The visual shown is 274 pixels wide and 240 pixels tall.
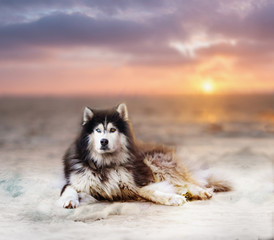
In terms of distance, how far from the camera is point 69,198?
5.98m

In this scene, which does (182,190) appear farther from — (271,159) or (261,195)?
(271,159)

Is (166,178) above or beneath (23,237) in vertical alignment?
above

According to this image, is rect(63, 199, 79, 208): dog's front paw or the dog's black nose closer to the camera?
rect(63, 199, 79, 208): dog's front paw

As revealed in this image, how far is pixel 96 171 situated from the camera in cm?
633

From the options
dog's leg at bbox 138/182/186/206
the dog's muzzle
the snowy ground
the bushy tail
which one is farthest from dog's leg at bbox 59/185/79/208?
the bushy tail

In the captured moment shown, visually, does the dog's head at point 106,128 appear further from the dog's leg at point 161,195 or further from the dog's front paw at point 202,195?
the dog's front paw at point 202,195

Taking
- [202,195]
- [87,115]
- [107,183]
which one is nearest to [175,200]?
[202,195]

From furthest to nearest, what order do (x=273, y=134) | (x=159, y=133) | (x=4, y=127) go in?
(x=4, y=127) < (x=159, y=133) < (x=273, y=134)

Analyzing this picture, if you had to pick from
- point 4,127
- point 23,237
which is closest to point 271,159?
point 23,237

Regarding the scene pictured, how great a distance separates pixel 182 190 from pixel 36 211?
2.46m

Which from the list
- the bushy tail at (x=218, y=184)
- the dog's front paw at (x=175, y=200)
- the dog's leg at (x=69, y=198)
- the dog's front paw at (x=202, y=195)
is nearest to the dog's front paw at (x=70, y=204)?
the dog's leg at (x=69, y=198)

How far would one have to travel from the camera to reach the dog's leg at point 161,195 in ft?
20.6

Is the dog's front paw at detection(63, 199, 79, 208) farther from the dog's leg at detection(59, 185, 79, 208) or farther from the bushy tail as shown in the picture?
the bushy tail

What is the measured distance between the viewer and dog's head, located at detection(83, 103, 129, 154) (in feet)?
19.9
